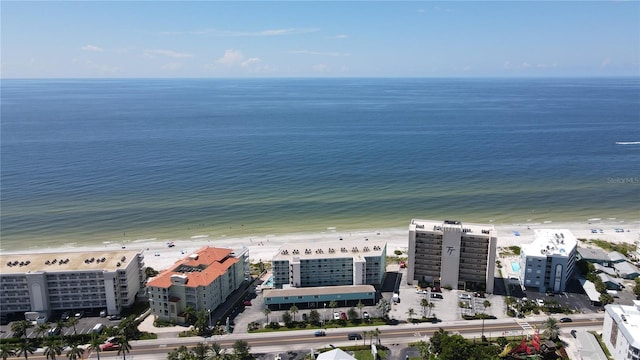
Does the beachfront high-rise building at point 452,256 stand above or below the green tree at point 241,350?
above

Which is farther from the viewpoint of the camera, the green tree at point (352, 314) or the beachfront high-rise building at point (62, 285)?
the beachfront high-rise building at point (62, 285)

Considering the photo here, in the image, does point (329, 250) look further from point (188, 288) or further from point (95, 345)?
Answer: point (95, 345)

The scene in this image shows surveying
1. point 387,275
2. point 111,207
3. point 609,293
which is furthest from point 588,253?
point 111,207

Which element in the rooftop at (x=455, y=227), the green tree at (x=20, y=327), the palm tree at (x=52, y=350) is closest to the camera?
the palm tree at (x=52, y=350)

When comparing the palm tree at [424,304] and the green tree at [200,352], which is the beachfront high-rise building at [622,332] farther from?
the green tree at [200,352]

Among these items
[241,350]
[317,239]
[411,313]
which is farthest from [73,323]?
[317,239]

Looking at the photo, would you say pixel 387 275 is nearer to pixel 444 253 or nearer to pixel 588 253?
pixel 444 253

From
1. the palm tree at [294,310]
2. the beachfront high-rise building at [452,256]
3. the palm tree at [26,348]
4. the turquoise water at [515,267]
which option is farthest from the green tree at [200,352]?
the turquoise water at [515,267]

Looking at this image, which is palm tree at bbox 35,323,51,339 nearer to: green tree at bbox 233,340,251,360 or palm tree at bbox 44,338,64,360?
palm tree at bbox 44,338,64,360
